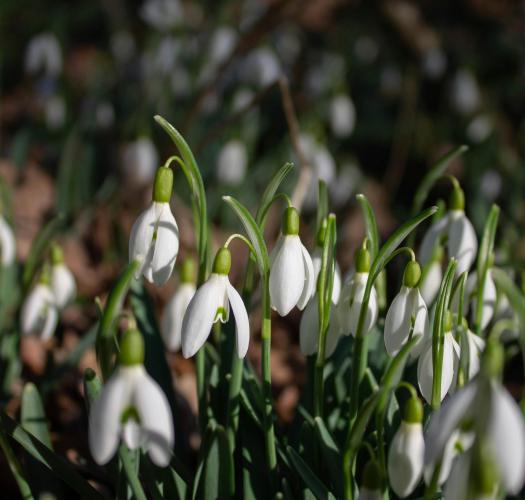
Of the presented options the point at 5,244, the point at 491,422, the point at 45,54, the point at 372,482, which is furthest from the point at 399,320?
the point at 45,54

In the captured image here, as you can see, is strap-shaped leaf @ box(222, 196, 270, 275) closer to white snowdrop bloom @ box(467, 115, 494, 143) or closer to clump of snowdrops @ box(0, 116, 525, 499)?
clump of snowdrops @ box(0, 116, 525, 499)

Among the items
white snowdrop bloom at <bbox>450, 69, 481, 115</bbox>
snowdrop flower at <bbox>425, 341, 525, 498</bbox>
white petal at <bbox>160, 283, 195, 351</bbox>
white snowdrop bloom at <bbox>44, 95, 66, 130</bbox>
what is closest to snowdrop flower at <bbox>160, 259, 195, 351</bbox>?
white petal at <bbox>160, 283, 195, 351</bbox>

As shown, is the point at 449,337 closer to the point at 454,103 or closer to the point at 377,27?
the point at 454,103

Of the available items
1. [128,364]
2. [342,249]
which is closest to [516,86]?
[342,249]

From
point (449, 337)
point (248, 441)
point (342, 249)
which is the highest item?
point (449, 337)

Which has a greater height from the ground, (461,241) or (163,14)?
(163,14)

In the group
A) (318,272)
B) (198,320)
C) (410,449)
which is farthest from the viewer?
(318,272)

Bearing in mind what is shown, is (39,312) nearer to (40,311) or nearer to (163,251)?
(40,311)
